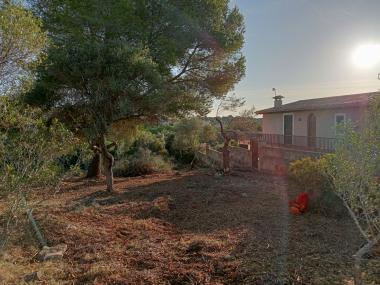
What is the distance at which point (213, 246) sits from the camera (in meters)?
4.64

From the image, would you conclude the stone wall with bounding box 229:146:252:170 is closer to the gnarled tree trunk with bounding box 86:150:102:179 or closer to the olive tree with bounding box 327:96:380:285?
the gnarled tree trunk with bounding box 86:150:102:179

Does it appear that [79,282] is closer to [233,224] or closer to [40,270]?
[40,270]

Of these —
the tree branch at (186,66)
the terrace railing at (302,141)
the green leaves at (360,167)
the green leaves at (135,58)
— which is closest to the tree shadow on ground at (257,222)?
the green leaves at (360,167)

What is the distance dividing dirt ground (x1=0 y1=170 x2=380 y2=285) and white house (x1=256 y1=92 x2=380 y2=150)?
8.02 meters

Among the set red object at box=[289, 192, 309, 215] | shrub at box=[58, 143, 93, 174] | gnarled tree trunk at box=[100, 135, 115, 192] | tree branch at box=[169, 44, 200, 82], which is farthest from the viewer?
tree branch at box=[169, 44, 200, 82]

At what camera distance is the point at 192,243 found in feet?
15.8

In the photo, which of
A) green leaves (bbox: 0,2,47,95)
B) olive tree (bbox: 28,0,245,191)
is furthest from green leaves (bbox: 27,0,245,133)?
green leaves (bbox: 0,2,47,95)

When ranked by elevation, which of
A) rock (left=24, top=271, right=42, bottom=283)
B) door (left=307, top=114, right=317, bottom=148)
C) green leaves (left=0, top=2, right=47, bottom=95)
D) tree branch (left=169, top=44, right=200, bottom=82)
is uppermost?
tree branch (left=169, top=44, right=200, bottom=82)

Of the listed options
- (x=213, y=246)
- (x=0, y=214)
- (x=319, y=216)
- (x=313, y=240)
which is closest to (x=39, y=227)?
(x=0, y=214)

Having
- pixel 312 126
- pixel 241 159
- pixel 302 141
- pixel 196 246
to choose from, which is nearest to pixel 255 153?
pixel 241 159

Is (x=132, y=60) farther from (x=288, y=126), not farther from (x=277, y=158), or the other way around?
(x=288, y=126)

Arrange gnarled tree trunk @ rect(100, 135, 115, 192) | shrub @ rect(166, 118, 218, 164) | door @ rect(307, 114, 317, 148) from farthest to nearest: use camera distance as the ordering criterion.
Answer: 1. shrub @ rect(166, 118, 218, 164)
2. door @ rect(307, 114, 317, 148)
3. gnarled tree trunk @ rect(100, 135, 115, 192)

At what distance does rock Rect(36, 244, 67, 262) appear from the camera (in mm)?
4562

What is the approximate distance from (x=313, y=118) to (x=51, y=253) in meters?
15.5
